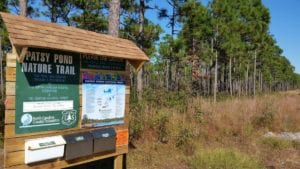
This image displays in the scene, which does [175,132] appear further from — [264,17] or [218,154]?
[264,17]

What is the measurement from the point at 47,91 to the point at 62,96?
10.3 inches

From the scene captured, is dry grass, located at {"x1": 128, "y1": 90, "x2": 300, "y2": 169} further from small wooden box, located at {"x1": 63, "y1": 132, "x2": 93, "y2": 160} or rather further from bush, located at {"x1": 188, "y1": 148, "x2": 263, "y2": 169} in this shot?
small wooden box, located at {"x1": 63, "y1": 132, "x2": 93, "y2": 160}

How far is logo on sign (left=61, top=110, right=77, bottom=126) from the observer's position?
4.51 metres

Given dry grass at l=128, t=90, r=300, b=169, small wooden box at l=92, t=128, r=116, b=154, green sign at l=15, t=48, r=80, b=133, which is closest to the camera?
green sign at l=15, t=48, r=80, b=133

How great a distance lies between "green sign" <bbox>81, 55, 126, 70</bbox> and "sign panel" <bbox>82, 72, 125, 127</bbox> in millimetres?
106

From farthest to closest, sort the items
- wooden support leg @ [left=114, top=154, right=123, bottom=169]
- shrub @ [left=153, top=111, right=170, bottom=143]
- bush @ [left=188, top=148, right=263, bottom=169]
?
shrub @ [left=153, top=111, right=170, bottom=143] → bush @ [left=188, top=148, right=263, bottom=169] → wooden support leg @ [left=114, top=154, right=123, bottom=169]

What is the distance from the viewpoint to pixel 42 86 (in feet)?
13.7

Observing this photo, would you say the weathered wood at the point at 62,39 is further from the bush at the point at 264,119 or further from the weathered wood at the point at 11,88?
the bush at the point at 264,119

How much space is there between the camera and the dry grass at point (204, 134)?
735cm

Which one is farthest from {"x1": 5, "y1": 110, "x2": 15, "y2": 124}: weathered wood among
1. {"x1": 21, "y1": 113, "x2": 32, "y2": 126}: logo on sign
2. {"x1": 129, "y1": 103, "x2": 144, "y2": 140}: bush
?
{"x1": 129, "y1": 103, "x2": 144, "y2": 140}: bush

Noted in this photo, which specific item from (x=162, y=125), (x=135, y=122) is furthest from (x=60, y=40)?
(x=162, y=125)

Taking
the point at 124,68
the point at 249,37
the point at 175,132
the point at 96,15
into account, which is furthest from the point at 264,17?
the point at 124,68

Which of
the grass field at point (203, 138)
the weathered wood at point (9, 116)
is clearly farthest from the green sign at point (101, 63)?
the grass field at point (203, 138)

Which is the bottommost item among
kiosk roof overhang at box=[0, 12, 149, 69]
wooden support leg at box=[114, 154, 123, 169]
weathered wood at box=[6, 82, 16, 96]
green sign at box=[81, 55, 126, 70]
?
wooden support leg at box=[114, 154, 123, 169]
